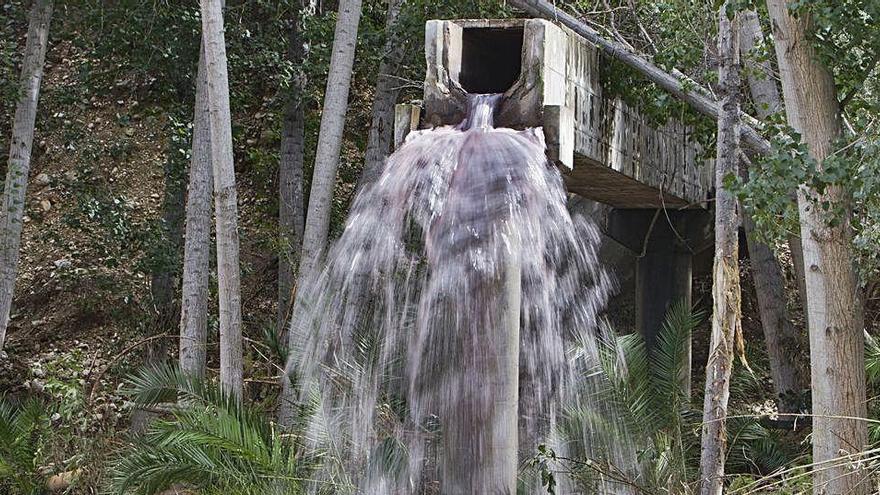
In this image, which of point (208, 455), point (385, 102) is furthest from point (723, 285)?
point (385, 102)

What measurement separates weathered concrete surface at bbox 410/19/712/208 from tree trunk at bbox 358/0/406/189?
331cm

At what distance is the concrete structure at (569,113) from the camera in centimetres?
1092

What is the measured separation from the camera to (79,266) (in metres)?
21.9

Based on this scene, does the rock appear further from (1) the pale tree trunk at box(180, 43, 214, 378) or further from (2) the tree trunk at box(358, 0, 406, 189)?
(2) the tree trunk at box(358, 0, 406, 189)

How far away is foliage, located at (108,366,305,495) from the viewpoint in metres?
11.9

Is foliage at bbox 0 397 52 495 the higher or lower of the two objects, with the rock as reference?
lower

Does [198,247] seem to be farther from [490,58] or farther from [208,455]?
[490,58]

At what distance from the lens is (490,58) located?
12273 mm

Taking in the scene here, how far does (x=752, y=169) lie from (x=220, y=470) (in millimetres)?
5851

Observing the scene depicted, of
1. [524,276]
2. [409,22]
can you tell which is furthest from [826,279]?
[409,22]

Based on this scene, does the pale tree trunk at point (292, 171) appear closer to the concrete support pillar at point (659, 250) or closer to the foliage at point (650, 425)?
the concrete support pillar at point (659, 250)

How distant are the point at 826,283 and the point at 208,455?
20.0 feet

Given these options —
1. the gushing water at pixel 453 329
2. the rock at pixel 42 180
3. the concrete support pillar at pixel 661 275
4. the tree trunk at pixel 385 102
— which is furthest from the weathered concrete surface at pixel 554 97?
the rock at pixel 42 180

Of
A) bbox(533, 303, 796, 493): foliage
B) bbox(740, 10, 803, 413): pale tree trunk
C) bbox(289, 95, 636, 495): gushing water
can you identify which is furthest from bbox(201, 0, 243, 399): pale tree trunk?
bbox(740, 10, 803, 413): pale tree trunk
